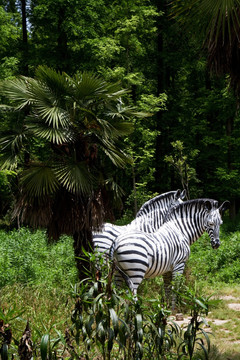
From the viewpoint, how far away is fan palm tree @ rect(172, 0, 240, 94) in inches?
225

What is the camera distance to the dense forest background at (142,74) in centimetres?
1872

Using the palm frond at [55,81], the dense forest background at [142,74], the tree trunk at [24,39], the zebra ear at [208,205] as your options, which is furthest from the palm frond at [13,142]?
the tree trunk at [24,39]

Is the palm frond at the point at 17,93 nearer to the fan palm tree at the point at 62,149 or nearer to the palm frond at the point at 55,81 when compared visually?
the fan palm tree at the point at 62,149

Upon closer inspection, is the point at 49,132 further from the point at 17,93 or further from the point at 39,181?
the point at 17,93

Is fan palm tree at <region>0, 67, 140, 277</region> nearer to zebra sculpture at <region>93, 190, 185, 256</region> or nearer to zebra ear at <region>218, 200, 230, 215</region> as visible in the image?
zebra sculpture at <region>93, 190, 185, 256</region>

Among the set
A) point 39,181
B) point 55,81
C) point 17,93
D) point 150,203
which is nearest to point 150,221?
point 150,203

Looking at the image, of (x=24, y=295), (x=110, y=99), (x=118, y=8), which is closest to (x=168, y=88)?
(x=118, y=8)

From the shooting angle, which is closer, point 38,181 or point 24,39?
point 38,181

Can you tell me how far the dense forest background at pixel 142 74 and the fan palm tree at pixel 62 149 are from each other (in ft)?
21.8

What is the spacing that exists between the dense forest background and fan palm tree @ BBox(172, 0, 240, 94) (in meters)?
8.14

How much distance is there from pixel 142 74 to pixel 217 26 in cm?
1565

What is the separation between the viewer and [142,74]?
69.4ft

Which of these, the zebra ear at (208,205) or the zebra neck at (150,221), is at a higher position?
the zebra ear at (208,205)

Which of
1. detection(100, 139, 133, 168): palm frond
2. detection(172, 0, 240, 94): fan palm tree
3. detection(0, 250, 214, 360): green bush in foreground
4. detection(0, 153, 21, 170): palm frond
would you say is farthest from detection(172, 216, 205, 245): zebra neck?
detection(0, 250, 214, 360): green bush in foreground
